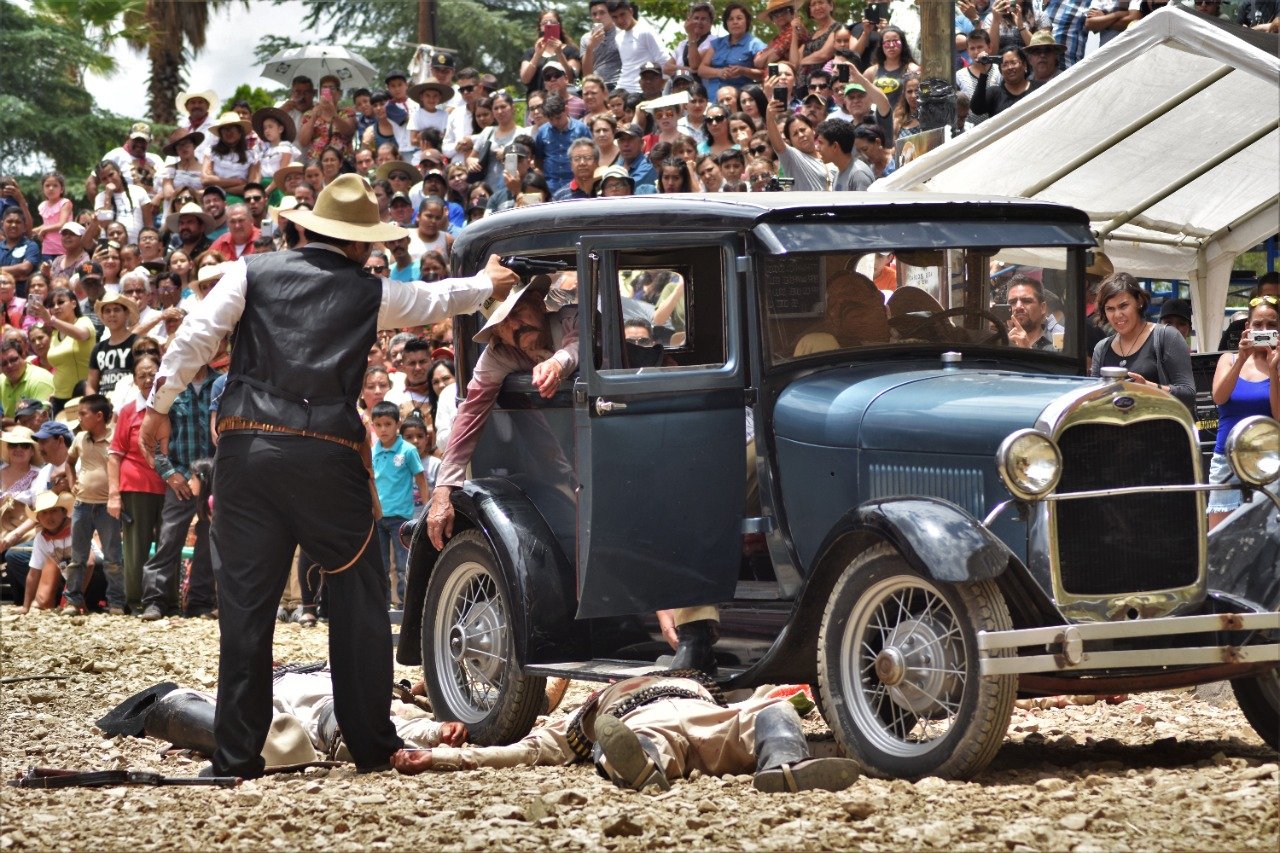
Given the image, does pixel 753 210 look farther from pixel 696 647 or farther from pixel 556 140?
pixel 556 140

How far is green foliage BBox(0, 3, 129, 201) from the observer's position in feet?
109

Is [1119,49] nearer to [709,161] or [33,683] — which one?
[709,161]

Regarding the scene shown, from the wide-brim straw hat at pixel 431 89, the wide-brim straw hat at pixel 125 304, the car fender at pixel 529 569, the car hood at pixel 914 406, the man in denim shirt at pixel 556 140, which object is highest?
the wide-brim straw hat at pixel 431 89

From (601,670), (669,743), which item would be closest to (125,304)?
(601,670)

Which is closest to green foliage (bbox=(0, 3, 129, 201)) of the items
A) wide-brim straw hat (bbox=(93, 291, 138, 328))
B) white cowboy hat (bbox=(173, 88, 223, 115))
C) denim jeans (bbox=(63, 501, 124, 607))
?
white cowboy hat (bbox=(173, 88, 223, 115))

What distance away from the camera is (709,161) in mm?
13102

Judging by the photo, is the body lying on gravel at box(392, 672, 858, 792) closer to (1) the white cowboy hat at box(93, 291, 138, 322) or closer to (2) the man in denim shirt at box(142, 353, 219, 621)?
(2) the man in denim shirt at box(142, 353, 219, 621)

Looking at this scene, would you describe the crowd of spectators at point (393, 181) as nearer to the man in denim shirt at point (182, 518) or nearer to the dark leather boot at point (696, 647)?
the man in denim shirt at point (182, 518)

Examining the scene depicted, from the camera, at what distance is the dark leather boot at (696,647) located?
6781 millimetres

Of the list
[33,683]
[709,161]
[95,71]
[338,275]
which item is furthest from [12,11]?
[338,275]

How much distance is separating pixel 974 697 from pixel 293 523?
2479 mm

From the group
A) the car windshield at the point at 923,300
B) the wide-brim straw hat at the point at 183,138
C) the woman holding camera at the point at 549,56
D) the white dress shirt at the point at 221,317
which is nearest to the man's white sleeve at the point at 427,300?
the white dress shirt at the point at 221,317

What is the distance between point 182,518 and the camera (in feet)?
42.8

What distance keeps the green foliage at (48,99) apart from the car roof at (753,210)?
27.4 m
